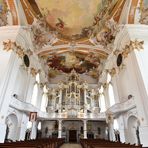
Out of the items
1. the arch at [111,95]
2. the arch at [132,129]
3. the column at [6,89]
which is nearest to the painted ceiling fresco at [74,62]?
the arch at [111,95]

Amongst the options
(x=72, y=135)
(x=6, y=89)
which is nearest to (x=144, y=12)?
(x=6, y=89)

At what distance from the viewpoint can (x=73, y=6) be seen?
41.2 ft

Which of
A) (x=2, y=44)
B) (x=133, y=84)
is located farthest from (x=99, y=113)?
(x=2, y=44)

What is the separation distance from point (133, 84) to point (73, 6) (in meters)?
8.13

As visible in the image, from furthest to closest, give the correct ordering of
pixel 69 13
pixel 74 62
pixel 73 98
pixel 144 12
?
pixel 73 98 → pixel 74 62 → pixel 69 13 → pixel 144 12

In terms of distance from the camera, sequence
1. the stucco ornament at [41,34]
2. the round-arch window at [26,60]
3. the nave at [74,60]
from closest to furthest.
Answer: the nave at [74,60], the stucco ornament at [41,34], the round-arch window at [26,60]

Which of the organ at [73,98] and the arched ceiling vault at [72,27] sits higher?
the arched ceiling vault at [72,27]

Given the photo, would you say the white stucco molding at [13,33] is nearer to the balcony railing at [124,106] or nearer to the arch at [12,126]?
the arch at [12,126]

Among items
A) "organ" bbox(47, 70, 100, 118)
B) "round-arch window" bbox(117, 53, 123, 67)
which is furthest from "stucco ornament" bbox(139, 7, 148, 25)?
"organ" bbox(47, 70, 100, 118)

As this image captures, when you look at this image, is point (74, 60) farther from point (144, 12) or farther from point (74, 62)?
point (144, 12)

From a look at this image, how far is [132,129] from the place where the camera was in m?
12.1

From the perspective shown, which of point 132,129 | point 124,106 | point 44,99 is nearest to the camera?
point 132,129

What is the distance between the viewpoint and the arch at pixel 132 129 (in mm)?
11531

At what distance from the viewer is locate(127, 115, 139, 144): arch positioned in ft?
37.8
